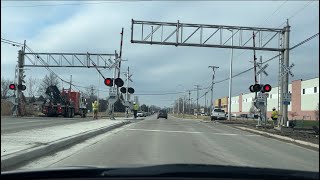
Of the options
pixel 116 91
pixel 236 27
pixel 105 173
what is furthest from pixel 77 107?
pixel 105 173

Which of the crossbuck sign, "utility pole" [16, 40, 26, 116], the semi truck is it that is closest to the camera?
the crossbuck sign

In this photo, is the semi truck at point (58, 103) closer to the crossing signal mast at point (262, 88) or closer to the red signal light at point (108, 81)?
the red signal light at point (108, 81)

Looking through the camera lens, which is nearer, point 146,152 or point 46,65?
point 146,152

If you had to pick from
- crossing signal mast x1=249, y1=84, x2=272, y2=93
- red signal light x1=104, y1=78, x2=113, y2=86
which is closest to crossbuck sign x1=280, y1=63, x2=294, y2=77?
crossing signal mast x1=249, y1=84, x2=272, y2=93

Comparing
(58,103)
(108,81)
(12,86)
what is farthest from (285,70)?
(58,103)

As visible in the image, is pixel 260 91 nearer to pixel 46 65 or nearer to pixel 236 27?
pixel 236 27

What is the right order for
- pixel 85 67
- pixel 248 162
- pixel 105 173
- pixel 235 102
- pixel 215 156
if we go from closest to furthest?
pixel 105 173
pixel 248 162
pixel 215 156
pixel 85 67
pixel 235 102

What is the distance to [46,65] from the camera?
57188 mm

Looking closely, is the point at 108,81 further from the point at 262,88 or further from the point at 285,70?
the point at 285,70

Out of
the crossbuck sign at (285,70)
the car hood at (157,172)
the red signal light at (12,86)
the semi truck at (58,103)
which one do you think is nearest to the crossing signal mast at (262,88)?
the crossbuck sign at (285,70)

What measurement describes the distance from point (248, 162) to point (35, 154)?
5487mm

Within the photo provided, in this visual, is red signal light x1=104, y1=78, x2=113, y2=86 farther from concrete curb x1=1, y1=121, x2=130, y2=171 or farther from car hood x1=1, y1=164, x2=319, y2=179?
car hood x1=1, y1=164, x2=319, y2=179

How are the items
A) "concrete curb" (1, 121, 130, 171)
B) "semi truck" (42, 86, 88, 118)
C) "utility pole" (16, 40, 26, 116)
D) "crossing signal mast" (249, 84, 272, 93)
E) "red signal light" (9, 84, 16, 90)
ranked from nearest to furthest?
"concrete curb" (1, 121, 130, 171), "crossing signal mast" (249, 84, 272, 93), "red signal light" (9, 84, 16, 90), "utility pole" (16, 40, 26, 116), "semi truck" (42, 86, 88, 118)

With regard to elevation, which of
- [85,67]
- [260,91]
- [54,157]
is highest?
[85,67]
